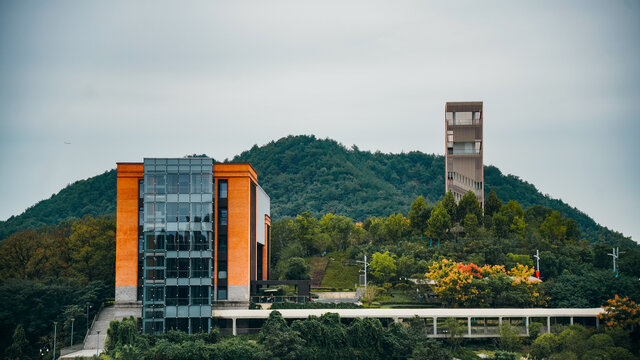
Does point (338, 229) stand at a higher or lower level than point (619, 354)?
higher

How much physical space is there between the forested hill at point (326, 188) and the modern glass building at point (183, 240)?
5246 cm

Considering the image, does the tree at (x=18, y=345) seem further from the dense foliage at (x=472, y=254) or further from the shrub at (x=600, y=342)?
the shrub at (x=600, y=342)

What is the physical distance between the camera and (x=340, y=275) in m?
62.9

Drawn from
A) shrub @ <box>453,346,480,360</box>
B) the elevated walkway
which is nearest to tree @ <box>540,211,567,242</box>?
the elevated walkway

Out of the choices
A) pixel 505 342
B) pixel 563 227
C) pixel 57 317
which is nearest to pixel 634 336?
pixel 505 342

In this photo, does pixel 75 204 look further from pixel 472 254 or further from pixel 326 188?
pixel 472 254

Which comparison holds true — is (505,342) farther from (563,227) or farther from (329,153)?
(329,153)

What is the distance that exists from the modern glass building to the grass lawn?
54.1 feet

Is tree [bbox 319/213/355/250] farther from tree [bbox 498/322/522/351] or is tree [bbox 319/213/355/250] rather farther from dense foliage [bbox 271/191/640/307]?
tree [bbox 498/322/522/351]

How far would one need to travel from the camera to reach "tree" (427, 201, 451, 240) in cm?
6219

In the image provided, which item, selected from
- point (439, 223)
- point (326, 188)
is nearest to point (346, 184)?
point (326, 188)

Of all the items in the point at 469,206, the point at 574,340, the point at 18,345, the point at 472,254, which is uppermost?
the point at 469,206

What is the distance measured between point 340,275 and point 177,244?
22.6 m

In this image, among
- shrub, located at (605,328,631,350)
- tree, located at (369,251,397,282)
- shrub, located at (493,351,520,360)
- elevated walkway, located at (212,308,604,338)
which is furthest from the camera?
tree, located at (369,251,397,282)
